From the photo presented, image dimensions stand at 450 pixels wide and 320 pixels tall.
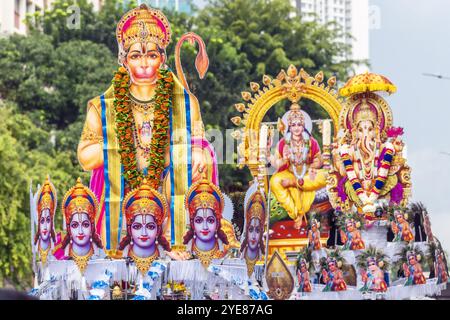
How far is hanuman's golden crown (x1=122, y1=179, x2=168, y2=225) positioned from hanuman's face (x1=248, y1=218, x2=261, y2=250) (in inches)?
47.2

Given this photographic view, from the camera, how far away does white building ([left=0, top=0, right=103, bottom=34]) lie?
35.2 m

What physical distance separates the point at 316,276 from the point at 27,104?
1673 centimetres

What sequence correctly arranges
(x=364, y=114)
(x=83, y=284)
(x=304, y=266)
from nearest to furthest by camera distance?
(x=83, y=284) < (x=304, y=266) < (x=364, y=114)

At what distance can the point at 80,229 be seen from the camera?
1619 centimetres

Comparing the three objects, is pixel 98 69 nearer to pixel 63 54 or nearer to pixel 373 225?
pixel 63 54

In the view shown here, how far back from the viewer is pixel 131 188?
17000mm

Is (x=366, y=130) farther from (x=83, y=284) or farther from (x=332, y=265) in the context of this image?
(x=83, y=284)

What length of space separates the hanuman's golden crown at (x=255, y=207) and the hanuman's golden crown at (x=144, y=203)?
116cm

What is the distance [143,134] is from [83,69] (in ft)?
49.7

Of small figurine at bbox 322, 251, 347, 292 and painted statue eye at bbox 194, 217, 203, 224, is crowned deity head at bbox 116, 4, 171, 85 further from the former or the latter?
small figurine at bbox 322, 251, 347, 292

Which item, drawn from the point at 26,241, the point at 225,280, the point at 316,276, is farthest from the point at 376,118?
the point at 26,241

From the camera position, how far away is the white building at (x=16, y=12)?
3519 cm

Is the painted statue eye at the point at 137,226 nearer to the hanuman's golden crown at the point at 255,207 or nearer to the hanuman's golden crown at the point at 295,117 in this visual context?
the hanuman's golden crown at the point at 255,207

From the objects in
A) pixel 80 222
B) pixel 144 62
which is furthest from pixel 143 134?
pixel 80 222
